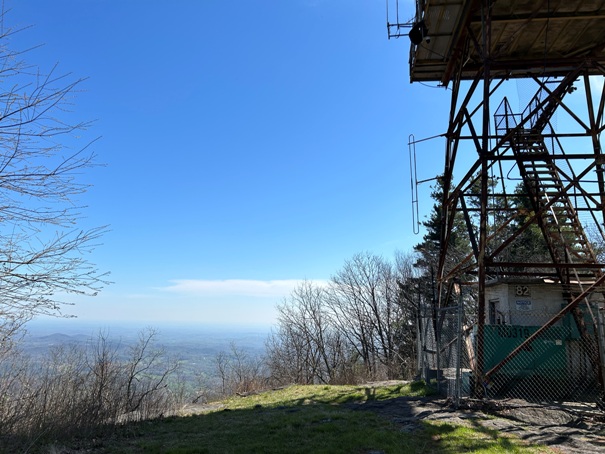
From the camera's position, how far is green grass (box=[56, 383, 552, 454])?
21.2 ft

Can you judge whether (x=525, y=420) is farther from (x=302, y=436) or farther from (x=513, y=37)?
(x=513, y=37)

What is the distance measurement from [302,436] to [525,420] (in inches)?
170

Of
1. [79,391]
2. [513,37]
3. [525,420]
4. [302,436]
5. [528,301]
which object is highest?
[513,37]

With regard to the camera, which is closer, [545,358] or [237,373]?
[545,358]

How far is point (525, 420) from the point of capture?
311 inches

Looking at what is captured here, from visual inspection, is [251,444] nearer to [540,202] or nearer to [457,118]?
[457,118]

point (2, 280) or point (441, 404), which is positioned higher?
point (2, 280)

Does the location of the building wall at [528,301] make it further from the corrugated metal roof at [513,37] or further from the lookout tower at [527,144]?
the corrugated metal roof at [513,37]

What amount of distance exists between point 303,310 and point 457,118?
31195 mm

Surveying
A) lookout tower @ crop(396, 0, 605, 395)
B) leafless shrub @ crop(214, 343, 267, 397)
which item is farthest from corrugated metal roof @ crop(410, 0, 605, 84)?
leafless shrub @ crop(214, 343, 267, 397)

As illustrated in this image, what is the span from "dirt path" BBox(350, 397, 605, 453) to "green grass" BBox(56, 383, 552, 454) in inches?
15.4

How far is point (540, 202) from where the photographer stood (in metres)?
12.2

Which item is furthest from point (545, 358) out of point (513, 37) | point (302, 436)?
point (513, 37)

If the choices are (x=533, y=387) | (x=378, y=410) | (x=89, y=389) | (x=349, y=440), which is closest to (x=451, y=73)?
→ (x=533, y=387)
